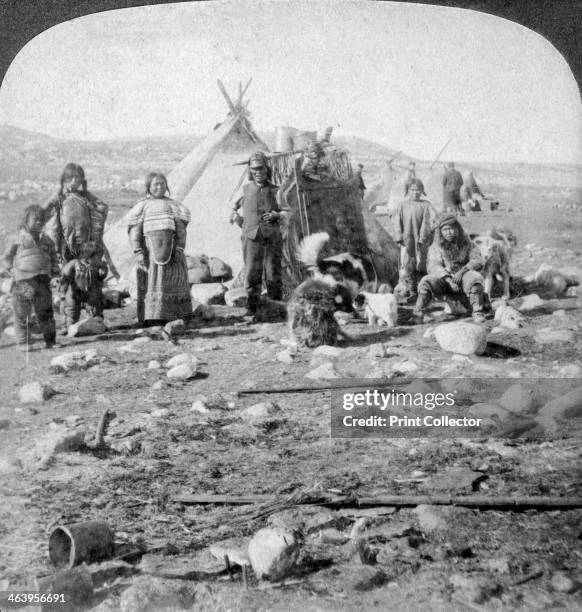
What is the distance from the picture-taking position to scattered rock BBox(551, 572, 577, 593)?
1926 millimetres

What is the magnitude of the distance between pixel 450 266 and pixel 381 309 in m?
0.50

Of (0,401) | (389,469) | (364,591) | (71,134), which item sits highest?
(71,134)

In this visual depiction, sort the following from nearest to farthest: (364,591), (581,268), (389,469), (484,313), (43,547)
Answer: (364,591) → (43,547) → (389,469) → (484,313) → (581,268)

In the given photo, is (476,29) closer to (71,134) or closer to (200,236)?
(71,134)

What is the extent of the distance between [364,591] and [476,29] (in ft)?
6.69

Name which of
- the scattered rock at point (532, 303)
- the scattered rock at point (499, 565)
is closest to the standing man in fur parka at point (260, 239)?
the scattered rock at point (532, 303)

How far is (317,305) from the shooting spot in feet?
10.9

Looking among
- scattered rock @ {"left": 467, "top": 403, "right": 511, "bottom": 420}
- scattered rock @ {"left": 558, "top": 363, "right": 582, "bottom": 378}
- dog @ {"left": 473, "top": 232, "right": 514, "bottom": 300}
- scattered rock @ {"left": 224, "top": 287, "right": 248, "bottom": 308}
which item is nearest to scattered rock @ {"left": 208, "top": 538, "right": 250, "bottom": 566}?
scattered rock @ {"left": 467, "top": 403, "right": 511, "bottom": 420}

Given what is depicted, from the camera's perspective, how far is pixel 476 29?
2570mm

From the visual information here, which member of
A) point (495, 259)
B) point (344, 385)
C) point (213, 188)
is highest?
point (213, 188)

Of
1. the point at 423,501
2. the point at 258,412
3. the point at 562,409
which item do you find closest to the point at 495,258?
the point at 562,409

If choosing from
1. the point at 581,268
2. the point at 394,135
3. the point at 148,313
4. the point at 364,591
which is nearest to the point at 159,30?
the point at 394,135

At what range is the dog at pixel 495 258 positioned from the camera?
4.01 meters

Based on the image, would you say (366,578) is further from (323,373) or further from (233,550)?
(323,373)
